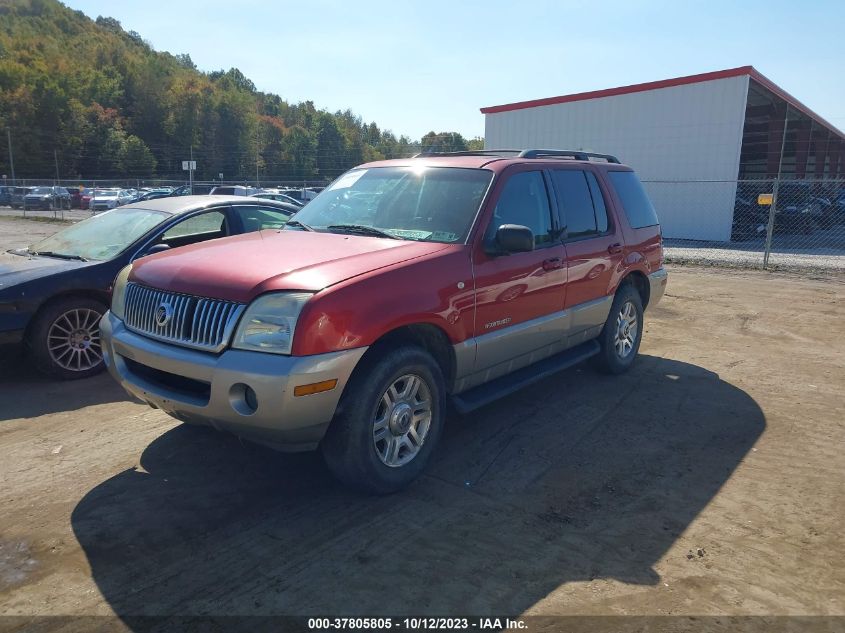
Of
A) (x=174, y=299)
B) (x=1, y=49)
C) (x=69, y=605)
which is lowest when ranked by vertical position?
(x=69, y=605)

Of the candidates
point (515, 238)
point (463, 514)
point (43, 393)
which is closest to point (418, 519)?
point (463, 514)

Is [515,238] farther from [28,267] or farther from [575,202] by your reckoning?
[28,267]

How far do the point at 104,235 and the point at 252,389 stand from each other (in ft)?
13.8

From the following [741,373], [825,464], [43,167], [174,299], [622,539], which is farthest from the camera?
[43,167]

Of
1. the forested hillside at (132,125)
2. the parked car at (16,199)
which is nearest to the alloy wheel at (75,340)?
the parked car at (16,199)

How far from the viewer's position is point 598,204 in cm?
568

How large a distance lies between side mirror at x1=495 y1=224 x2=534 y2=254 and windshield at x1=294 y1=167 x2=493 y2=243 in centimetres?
25

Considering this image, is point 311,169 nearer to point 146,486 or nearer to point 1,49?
point 1,49

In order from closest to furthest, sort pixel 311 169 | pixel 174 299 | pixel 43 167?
pixel 174 299
pixel 43 167
pixel 311 169

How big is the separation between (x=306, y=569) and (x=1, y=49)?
403ft

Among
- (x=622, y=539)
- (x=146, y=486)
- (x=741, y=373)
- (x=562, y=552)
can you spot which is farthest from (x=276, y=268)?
(x=741, y=373)

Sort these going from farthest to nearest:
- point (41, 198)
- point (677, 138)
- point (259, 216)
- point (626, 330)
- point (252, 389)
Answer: point (41, 198)
point (677, 138)
point (259, 216)
point (626, 330)
point (252, 389)

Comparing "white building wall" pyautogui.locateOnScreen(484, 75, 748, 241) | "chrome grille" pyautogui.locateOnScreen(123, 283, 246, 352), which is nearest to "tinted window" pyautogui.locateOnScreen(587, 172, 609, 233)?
"chrome grille" pyautogui.locateOnScreen(123, 283, 246, 352)

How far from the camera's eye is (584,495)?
3.78m
